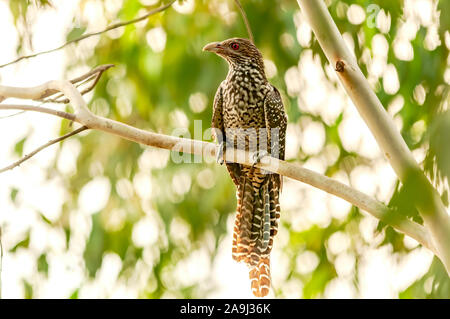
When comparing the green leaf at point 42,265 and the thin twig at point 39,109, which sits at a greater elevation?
the green leaf at point 42,265

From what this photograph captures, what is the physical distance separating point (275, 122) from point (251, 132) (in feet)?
0.50

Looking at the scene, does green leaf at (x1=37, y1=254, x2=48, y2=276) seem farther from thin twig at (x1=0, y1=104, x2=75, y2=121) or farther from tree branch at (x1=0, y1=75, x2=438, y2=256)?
thin twig at (x1=0, y1=104, x2=75, y2=121)

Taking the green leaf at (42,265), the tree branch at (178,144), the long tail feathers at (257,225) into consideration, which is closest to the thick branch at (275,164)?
the tree branch at (178,144)

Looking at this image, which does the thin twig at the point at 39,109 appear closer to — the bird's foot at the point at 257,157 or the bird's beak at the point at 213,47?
the bird's foot at the point at 257,157

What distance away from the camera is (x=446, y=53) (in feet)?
7.73

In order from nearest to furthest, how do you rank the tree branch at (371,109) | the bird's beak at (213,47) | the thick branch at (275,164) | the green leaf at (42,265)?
the tree branch at (371,109) < the thick branch at (275,164) < the bird's beak at (213,47) < the green leaf at (42,265)

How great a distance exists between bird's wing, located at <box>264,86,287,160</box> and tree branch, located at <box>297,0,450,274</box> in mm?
1170

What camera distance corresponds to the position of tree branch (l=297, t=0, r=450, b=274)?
Result: 6.54 ft

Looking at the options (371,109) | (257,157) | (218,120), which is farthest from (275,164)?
(218,120)

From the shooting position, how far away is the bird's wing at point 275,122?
3400mm

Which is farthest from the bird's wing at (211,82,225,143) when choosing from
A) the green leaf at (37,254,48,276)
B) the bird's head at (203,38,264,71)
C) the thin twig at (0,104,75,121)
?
the green leaf at (37,254,48,276)

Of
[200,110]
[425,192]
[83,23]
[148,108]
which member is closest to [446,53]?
[425,192]

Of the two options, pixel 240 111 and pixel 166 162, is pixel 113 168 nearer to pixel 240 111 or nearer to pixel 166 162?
pixel 166 162

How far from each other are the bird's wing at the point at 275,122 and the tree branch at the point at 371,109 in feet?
3.84
